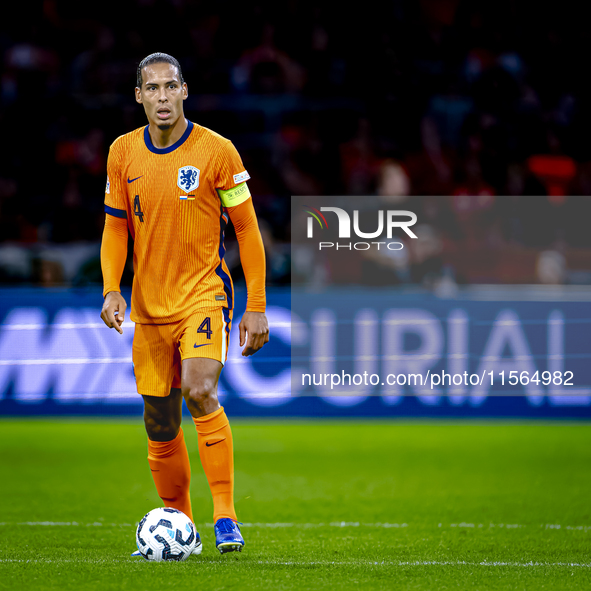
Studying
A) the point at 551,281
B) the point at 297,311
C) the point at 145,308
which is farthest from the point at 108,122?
the point at 145,308

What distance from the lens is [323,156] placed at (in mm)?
10641

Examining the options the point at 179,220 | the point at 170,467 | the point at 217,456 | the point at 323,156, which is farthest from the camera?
the point at 323,156

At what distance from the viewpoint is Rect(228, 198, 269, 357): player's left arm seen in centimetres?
380

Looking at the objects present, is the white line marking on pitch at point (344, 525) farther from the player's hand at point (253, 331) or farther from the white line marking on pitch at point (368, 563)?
the player's hand at point (253, 331)

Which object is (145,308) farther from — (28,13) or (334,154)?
(28,13)

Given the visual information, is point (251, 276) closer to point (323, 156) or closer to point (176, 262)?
point (176, 262)

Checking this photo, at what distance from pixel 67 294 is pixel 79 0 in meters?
5.38

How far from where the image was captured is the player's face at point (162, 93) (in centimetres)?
384

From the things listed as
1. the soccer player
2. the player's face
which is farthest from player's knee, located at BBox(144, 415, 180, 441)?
the player's face

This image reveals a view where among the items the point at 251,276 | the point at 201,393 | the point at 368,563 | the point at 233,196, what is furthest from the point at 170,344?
the point at 368,563

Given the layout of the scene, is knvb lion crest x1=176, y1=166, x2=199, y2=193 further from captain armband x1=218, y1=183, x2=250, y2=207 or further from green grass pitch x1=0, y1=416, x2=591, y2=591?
green grass pitch x1=0, y1=416, x2=591, y2=591

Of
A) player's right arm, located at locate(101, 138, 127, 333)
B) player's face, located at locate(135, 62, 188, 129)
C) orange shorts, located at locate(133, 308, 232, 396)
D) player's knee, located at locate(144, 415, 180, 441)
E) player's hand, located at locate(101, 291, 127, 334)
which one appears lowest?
player's knee, located at locate(144, 415, 180, 441)

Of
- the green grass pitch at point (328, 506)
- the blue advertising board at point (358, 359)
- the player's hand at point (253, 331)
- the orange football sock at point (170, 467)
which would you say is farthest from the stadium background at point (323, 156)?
the player's hand at point (253, 331)

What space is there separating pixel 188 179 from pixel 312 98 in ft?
24.3
